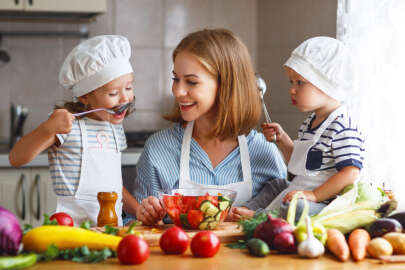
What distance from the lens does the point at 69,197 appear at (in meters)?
A: 1.64

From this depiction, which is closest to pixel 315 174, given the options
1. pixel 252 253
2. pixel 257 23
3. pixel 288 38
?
pixel 252 253

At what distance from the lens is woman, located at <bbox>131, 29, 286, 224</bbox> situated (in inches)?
63.8

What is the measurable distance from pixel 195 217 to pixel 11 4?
2.06m

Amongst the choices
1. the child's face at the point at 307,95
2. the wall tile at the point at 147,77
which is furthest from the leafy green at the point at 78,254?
the wall tile at the point at 147,77

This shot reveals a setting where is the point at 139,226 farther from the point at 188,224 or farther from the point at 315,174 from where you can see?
the point at 315,174

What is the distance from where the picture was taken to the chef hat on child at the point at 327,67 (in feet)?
4.86

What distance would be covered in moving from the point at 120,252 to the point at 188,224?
287 mm

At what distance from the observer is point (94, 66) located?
162 cm

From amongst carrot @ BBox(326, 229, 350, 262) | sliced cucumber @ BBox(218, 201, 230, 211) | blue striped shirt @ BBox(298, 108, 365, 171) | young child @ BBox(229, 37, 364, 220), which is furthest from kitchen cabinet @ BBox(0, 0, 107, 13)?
carrot @ BBox(326, 229, 350, 262)

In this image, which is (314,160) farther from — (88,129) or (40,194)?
(40,194)

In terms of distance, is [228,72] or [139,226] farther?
[228,72]

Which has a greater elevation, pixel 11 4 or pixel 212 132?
pixel 11 4

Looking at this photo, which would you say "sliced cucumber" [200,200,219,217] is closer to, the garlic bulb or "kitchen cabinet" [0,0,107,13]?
the garlic bulb

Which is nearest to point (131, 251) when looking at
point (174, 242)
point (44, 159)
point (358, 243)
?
point (174, 242)
